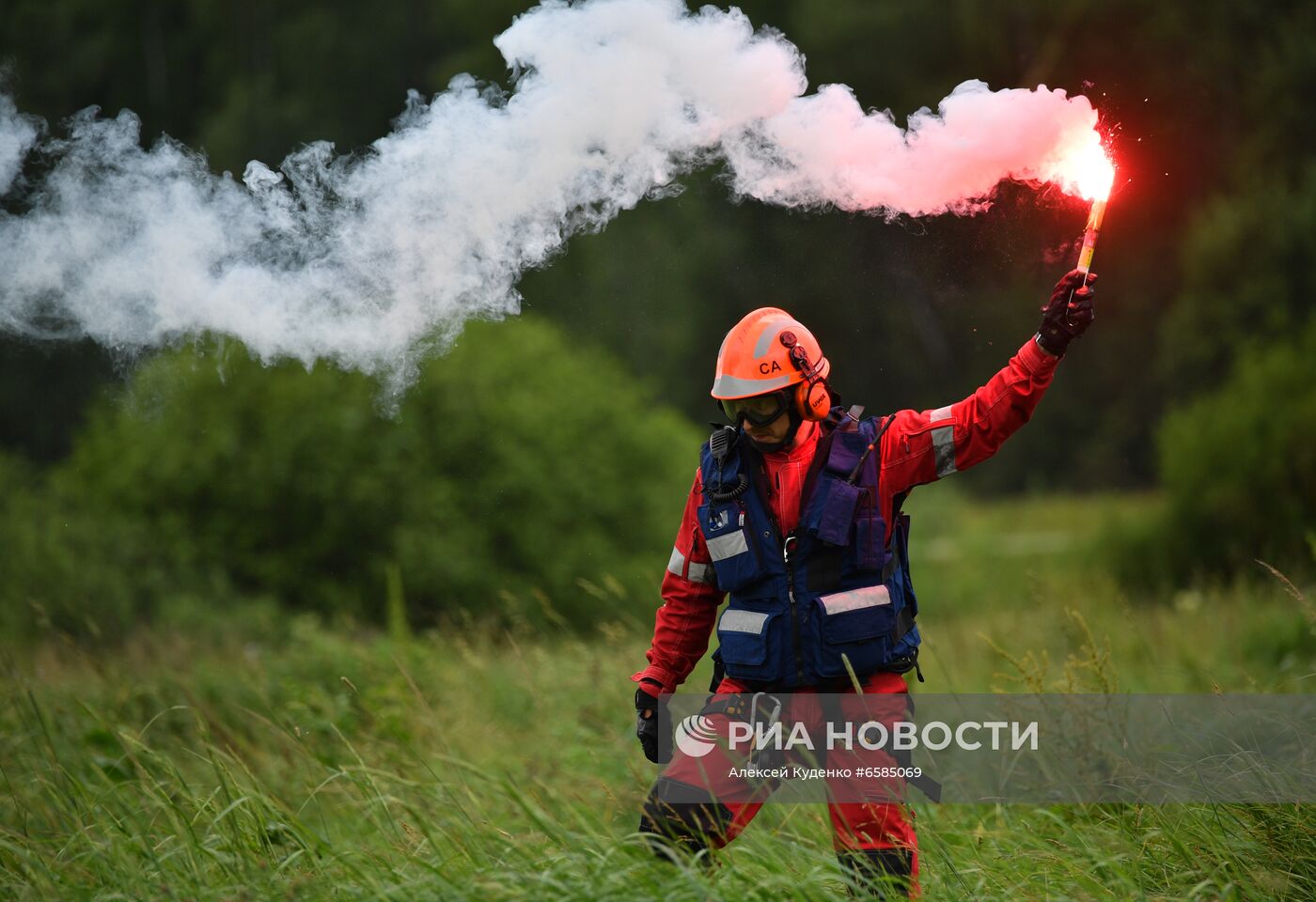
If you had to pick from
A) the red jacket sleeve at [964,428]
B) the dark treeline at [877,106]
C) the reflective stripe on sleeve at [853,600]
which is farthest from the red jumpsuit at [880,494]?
the dark treeline at [877,106]

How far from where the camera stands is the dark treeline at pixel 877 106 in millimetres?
14789

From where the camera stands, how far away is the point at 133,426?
12828mm

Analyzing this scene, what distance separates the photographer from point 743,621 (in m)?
3.97

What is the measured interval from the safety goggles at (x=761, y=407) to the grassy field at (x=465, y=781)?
4.48 ft

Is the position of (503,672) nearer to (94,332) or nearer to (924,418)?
(94,332)

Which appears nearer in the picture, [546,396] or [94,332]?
[94,332]

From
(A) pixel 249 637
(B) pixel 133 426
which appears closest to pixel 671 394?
(B) pixel 133 426

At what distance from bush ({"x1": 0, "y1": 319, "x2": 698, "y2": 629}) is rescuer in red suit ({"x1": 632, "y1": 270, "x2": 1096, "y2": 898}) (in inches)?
307

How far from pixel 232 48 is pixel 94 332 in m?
15.3

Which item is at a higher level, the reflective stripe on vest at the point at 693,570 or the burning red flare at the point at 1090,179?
the burning red flare at the point at 1090,179

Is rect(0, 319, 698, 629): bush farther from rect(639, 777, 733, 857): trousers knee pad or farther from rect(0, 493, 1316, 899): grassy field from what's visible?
rect(639, 777, 733, 857): trousers knee pad

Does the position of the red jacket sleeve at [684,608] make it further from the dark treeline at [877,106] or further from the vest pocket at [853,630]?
the dark treeline at [877,106]

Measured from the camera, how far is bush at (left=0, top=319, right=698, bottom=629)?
12.2 metres

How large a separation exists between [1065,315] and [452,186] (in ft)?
9.55
